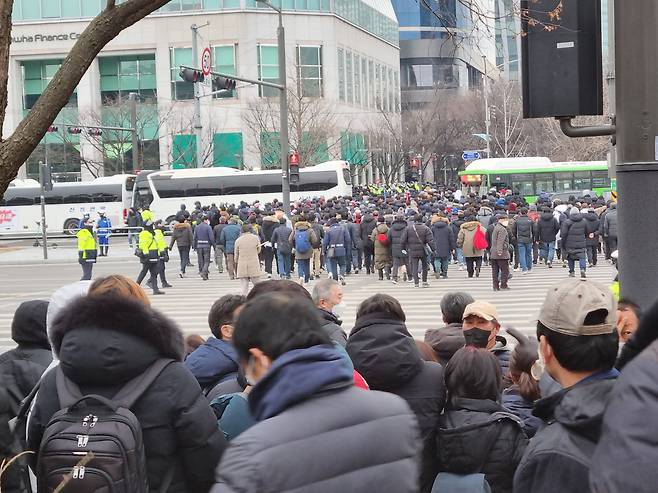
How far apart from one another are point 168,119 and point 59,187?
18688 mm

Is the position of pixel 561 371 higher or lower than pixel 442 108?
lower

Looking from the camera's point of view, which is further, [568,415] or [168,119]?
[168,119]

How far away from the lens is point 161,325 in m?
4.01

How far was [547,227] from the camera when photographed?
26.0 metres

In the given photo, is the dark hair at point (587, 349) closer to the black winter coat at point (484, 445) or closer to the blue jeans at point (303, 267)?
the black winter coat at point (484, 445)

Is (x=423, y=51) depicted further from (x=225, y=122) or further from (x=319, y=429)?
(x=319, y=429)

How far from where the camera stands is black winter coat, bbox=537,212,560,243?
25.8 meters

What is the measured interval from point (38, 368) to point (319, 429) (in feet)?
9.63

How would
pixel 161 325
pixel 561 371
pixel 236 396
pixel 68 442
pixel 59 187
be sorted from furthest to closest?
1. pixel 59 187
2. pixel 236 396
3. pixel 161 325
4. pixel 68 442
5. pixel 561 371

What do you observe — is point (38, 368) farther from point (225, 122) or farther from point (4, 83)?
point (225, 122)

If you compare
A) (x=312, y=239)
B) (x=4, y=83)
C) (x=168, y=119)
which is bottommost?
(x=312, y=239)

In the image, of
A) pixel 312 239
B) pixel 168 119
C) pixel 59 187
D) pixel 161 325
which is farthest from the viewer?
pixel 168 119

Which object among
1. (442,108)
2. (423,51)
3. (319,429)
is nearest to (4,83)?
(319,429)

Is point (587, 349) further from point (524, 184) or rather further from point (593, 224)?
point (524, 184)
